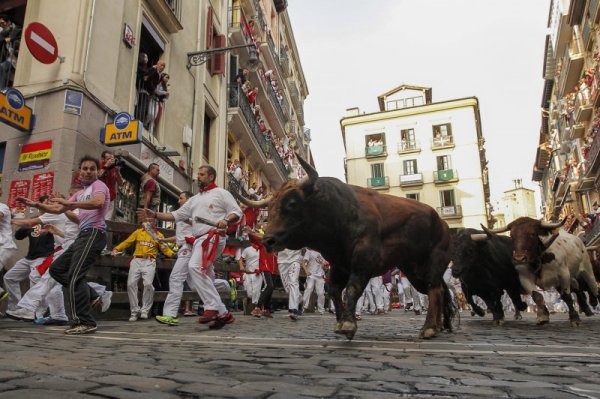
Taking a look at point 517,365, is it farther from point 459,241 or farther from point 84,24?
point 84,24

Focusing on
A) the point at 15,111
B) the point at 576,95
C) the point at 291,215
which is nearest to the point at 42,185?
the point at 15,111

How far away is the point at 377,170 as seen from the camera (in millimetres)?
48125

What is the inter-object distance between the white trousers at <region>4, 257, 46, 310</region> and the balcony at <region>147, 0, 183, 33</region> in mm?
9198

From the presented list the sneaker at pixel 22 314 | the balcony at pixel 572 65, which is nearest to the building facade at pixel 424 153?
the balcony at pixel 572 65

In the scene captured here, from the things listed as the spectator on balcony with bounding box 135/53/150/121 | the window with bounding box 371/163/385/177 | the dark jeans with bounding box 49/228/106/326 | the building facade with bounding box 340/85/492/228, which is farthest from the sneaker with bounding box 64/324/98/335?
the window with bounding box 371/163/385/177

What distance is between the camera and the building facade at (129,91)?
34.0 feet

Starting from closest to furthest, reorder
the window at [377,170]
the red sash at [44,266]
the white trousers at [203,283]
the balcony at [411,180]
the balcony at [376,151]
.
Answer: the white trousers at [203,283] < the red sash at [44,266] < the balcony at [411,180] < the window at [377,170] < the balcony at [376,151]

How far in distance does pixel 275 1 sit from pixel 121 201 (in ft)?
82.6

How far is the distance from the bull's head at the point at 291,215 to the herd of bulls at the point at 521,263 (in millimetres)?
3687

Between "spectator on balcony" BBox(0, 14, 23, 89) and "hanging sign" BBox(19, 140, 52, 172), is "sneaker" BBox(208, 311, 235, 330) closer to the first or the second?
"hanging sign" BBox(19, 140, 52, 172)

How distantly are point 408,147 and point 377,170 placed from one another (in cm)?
387

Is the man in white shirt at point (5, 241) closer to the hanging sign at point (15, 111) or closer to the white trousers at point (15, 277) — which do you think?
the white trousers at point (15, 277)

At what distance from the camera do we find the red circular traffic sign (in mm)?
9836

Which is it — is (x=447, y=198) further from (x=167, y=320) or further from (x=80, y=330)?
(x=80, y=330)
